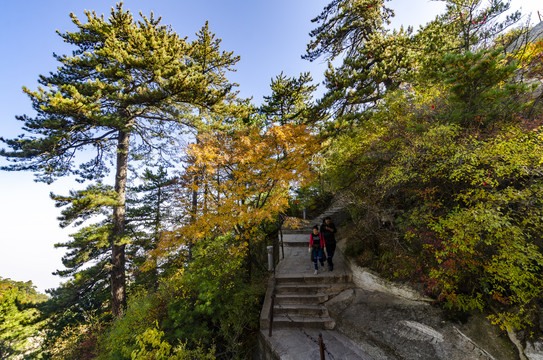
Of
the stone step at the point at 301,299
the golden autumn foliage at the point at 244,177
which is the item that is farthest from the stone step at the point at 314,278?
the golden autumn foliage at the point at 244,177

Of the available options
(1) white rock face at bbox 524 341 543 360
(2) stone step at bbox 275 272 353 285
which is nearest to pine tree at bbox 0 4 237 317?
(2) stone step at bbox 275 272 353 285

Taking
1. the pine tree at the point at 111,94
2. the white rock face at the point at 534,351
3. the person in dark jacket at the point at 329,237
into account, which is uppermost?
the pine tree at the point at 111,94

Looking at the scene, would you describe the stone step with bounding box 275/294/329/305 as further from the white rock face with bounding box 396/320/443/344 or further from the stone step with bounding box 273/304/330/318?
the white rock face with bounding box 396/320/443/344

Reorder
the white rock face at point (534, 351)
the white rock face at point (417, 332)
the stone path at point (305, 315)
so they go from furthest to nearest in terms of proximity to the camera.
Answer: the stone path at point (305, 315), the white rock face at point (417, 332), the white rock face at point (534, 351)

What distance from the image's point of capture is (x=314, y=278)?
22.7 ft

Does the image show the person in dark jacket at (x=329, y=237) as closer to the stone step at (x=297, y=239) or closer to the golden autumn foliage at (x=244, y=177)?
the golden autumn foliage at (x=244, y=177)

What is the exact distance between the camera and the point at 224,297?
6484mm

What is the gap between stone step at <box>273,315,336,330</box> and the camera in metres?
5.50

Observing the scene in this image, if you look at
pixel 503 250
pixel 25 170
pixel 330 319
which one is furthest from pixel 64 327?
pixel 503 250

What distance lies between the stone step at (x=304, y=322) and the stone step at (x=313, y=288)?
35.7 inches

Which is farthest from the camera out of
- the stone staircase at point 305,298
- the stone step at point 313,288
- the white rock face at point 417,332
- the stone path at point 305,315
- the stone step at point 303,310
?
the stone step at point 313,288

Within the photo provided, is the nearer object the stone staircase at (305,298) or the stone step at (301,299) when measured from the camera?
the stone staircase at (305,298)

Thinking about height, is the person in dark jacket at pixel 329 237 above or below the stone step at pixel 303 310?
above

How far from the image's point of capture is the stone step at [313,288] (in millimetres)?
6520
